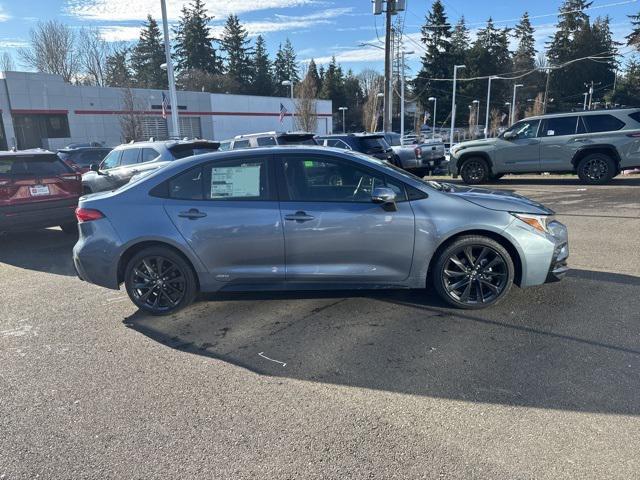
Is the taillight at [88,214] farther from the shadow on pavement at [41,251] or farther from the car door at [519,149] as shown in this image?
the car door at [519,149]

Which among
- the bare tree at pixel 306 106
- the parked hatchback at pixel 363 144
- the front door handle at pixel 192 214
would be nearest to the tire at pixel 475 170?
the parked hatchback at pixel 363 144

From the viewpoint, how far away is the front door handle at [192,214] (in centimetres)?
461

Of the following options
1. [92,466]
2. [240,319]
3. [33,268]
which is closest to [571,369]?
[240,319]

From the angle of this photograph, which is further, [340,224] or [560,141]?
[560,141]

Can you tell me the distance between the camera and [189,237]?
15.1 feet

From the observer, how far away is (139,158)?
1123 centimetres

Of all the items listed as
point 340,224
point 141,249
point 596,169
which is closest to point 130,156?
point 141,249

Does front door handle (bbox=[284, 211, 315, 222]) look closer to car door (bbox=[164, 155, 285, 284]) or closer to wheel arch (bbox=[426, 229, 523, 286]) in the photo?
car door (bbox=[164, 155, 285, 284])

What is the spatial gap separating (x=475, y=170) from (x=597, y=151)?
312cm

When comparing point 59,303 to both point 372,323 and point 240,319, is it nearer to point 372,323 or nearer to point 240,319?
point 240,319

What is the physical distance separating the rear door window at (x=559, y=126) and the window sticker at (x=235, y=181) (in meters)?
10.5

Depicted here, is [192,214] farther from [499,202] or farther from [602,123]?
[602,123]

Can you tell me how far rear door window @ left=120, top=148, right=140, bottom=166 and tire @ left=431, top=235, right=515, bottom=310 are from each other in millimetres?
8964

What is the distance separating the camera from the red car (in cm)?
782
